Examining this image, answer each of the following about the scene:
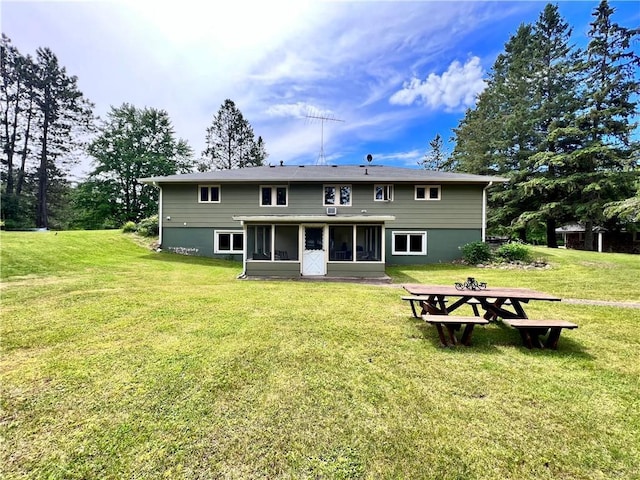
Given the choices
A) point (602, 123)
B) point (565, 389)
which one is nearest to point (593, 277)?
point (565, 389)

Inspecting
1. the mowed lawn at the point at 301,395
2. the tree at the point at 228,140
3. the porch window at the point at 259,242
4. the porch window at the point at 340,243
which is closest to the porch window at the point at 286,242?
the porch window at the point at 259,242

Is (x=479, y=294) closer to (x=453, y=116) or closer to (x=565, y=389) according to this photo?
(x=565, y=389)

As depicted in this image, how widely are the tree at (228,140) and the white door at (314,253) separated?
24705mm

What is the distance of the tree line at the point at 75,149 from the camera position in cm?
2610

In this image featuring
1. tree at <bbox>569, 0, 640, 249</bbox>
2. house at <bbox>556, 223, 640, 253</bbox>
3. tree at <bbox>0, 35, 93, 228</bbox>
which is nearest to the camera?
tree at <bbox>569, 0, 640, 249</bbox>

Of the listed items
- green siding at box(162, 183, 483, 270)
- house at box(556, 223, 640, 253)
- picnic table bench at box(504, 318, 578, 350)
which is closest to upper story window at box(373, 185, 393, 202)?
green siding at box(162, 183, 483, 270)

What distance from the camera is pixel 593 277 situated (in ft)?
33.8

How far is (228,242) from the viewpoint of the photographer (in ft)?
52.9

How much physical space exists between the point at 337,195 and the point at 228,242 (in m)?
6.51

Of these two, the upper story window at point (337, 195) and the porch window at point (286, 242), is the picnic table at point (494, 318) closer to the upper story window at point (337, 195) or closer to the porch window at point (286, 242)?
the porch window at point (286, 242)

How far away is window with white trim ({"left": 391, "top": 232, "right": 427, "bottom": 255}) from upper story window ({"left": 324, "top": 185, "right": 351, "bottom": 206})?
3140mm

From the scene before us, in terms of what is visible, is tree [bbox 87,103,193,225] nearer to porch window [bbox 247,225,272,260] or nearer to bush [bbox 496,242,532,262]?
porch window [bbox 247,225,272,260]

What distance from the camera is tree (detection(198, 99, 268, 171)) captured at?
32250 mm

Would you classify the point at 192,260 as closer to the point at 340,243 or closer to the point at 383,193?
the point at 340,243
